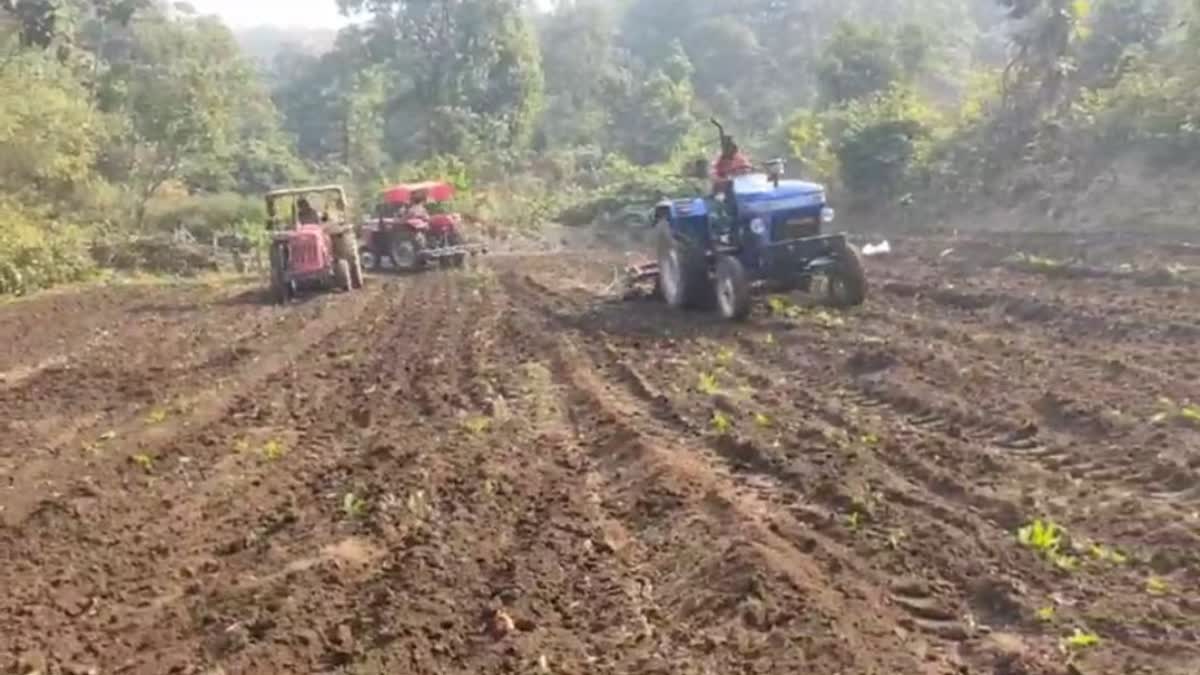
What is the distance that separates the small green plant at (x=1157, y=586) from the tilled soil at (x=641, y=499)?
0.09 feet

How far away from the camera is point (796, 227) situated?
13.0m

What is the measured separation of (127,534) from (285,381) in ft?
15.3

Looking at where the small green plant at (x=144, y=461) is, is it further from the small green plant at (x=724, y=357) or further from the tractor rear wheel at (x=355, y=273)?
the tractor rear wheel at (x=355, y=273)

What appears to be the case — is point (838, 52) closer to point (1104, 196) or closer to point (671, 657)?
point (1104, 196)

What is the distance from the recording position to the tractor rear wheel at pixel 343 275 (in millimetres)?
19969

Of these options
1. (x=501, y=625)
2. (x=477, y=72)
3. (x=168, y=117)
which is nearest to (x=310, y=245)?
(x=168, y=117)

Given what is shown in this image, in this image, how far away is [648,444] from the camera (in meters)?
7.92

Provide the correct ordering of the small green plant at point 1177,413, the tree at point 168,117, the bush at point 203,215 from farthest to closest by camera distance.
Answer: the bush at point 203,215 → the tree at point 168,117 → the small green plant at point 1177,413

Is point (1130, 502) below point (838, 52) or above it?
below

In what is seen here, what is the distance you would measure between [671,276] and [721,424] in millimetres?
6109

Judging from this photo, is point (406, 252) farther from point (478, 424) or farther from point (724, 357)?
point (478, 424)

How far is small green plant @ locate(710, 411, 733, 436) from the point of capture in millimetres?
8172

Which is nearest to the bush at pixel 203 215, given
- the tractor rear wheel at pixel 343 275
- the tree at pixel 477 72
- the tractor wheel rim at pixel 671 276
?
the tractor rear wheel at pixel 343 275

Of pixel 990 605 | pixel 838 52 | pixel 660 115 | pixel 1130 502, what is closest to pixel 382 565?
pixel 990 605
